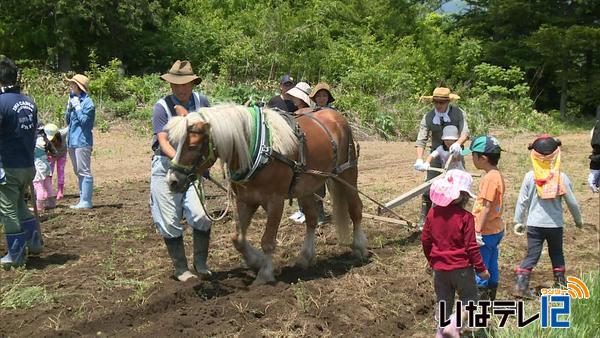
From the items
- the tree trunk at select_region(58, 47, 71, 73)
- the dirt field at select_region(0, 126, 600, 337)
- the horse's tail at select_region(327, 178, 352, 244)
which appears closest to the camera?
the dirt field at select_region(0, 126, 600, 337)

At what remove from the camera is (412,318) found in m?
5.25

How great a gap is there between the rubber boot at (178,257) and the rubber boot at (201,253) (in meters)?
0.14

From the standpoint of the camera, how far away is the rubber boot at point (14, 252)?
630cm

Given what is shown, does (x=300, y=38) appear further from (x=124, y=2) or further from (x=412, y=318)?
(x=412, y=318)

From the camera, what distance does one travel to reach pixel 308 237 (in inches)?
255

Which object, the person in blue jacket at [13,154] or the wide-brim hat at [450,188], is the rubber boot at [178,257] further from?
the wide-brim hat at [450,188]

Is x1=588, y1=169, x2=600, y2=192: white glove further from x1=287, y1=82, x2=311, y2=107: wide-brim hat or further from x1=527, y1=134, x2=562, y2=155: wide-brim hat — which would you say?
x1=287, y1=82, x2=311, y2=107: wide-brim hat

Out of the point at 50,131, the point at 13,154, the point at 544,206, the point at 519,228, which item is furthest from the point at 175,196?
the point at 50,131

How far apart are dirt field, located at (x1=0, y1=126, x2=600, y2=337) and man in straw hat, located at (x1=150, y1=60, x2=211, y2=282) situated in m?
0.34

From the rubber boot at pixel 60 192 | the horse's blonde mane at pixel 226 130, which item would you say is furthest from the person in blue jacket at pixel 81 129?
the horse's blonde mane at pixel 226 130

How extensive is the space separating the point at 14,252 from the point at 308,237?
2895 millimetres

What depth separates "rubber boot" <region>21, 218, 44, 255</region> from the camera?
666 centimetres

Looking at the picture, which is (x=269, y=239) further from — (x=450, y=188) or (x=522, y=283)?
(x=522, y=283)

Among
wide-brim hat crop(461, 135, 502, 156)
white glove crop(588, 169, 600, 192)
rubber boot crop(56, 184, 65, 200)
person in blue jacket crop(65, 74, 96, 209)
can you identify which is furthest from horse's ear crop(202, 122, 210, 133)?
white glove crop(588, 169, 600, 192)
